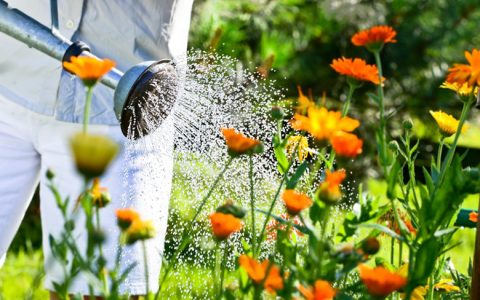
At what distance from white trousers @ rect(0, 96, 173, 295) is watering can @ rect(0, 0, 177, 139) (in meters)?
0.35

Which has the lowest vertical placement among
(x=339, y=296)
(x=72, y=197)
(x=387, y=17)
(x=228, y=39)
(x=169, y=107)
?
(x=339, y=296)

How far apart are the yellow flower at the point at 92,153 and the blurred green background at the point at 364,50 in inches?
143

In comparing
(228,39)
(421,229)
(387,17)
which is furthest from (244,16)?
(421,229)

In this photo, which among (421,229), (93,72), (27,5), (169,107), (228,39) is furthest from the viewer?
(228,39)

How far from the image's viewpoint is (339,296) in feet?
3.93

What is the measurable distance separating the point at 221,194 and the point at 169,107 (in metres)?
0.93

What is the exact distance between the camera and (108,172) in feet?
6.78

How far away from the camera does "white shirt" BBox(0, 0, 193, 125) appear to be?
6.73 ft

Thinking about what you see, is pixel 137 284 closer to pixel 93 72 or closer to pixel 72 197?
pixel 72 197

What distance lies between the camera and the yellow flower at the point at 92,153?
2.98ft

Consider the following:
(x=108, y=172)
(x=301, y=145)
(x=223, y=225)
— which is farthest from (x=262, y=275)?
(x=108, y=172)

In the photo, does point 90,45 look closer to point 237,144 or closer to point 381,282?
point 237,144

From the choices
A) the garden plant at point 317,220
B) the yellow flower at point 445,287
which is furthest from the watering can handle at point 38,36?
the yellow flower at point 445,287

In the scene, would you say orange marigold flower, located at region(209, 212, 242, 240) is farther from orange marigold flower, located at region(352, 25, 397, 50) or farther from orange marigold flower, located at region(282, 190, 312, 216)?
orange marigold flower, located at region(352, 25, 397, 50)
